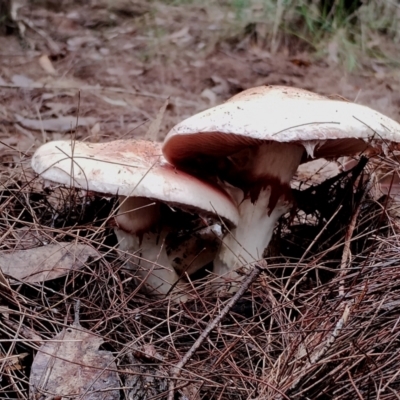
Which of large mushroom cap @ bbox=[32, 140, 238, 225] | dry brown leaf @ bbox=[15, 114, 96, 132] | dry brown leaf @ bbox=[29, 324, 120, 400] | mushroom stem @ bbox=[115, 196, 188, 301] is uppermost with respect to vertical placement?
large mushroom cap @ bbox=[32, 140, 238, 225]

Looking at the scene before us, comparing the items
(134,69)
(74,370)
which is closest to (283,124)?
(74,370)

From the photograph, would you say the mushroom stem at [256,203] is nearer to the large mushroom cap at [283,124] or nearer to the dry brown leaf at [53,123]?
the large mushroom cap at [283,124]

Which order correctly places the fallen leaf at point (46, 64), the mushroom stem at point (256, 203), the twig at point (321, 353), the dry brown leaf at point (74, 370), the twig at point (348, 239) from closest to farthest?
the twig at point (321, 353), the dry brown leaf at point (74, 370), the twig at point (348, 239), the mushroom stem at point (256, 203), the fallen leaf at point (46, 64)

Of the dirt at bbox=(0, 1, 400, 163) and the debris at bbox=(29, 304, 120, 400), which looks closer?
the debris at bbox=(29, 304, 120, 400)

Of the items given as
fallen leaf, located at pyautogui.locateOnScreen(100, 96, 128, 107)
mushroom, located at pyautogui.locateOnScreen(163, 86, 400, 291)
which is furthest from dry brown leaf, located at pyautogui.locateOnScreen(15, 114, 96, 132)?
mushroom, located at pyautogui.locateOnScreen(163, 86, 400, 291)

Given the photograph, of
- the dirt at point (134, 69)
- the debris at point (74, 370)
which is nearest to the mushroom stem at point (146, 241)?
the debris at point (74, 370)

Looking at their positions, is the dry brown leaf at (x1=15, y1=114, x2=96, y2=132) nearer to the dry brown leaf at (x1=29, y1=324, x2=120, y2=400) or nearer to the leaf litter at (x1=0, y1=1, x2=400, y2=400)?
the leaf litter at (x1=0, y1=1, x2=400, y2=400)
